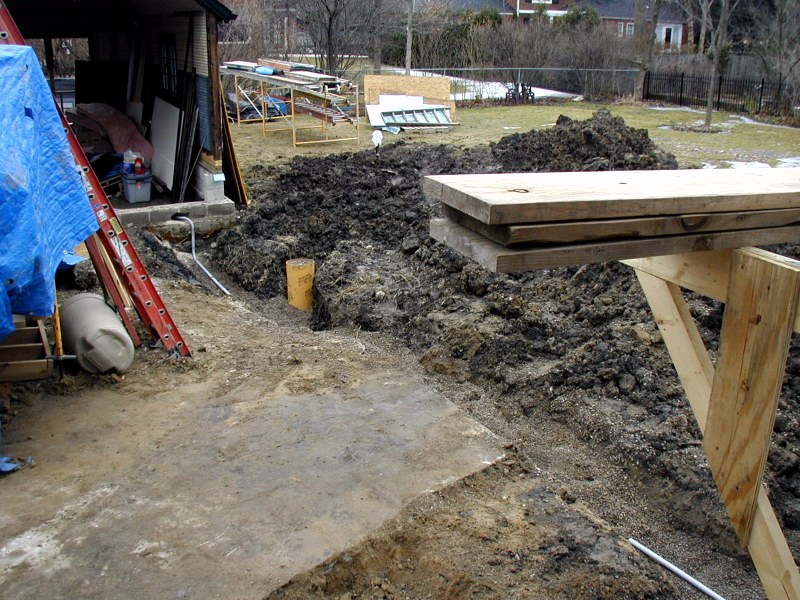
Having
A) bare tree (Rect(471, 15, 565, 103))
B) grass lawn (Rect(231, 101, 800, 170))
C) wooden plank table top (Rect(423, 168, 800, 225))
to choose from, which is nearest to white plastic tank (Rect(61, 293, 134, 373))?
wooden plank table top (Rect(423, 168, 800, 225))

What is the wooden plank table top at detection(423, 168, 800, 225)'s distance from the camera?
1.85 m

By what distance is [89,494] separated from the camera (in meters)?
4.31

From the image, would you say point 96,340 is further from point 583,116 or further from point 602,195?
point 583,116

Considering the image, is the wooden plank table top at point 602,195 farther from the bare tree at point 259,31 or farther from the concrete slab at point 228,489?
the bare tree at point 259,31

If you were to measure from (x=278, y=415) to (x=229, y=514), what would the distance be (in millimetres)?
1274

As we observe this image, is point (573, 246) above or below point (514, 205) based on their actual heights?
below

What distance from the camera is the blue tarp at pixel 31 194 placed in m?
3.98

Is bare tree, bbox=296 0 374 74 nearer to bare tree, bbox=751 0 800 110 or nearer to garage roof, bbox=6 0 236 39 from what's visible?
garage roof, bbox=6 0 236 39

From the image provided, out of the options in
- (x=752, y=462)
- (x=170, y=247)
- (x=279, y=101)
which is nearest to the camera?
(x=752, y=462)

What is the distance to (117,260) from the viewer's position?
5.98 metres

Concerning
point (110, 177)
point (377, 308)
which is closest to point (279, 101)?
point (110, 177)

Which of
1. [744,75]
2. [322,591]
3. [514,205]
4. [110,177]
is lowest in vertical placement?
[322,591]

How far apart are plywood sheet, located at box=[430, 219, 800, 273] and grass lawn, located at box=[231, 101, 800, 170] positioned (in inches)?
401

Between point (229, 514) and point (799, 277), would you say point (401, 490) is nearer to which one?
point (229, 514)
